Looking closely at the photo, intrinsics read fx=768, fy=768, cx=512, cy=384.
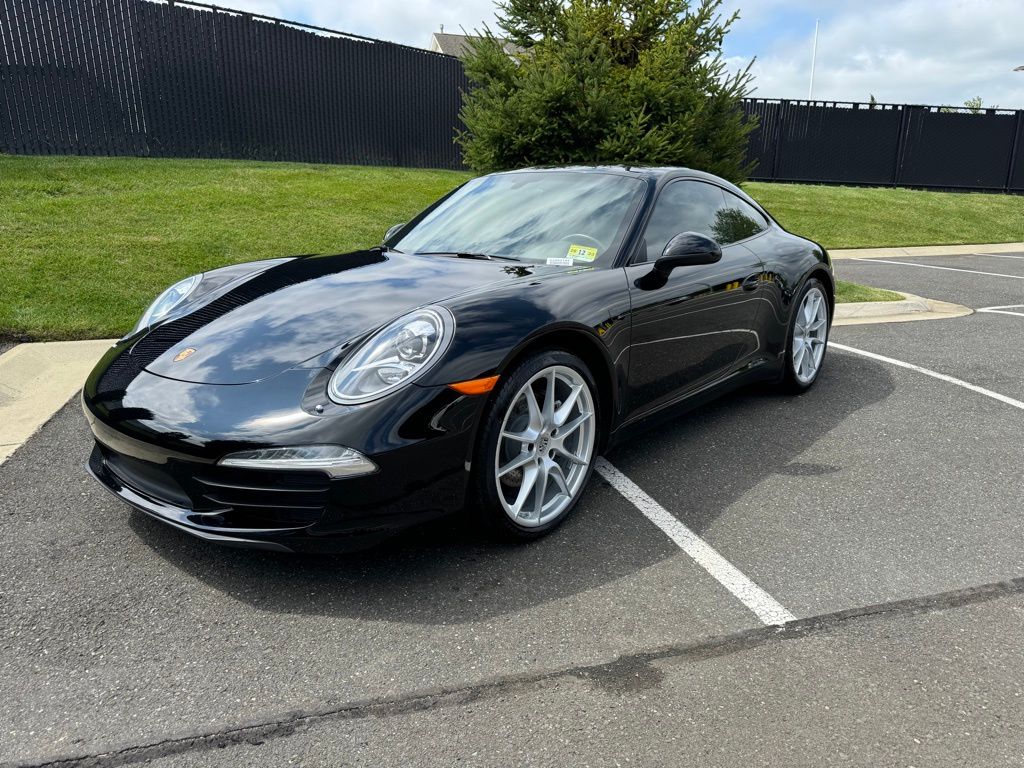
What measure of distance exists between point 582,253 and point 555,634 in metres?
1.69

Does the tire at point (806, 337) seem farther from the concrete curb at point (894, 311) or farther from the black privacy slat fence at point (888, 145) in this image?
the black privacy slat fence at point (888, 145)

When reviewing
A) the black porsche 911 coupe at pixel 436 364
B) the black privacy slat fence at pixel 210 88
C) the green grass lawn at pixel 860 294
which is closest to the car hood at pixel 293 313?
the black porsche 911 coupe at pixel 436 364

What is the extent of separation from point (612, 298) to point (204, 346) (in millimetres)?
1581

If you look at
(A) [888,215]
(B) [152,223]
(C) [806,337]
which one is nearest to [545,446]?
(C) [806,337]

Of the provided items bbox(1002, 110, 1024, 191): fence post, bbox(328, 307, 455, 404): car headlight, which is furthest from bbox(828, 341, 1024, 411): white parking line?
bbox(1002, 110, 1024, 191): fence post

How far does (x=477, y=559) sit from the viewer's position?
2.74 meters

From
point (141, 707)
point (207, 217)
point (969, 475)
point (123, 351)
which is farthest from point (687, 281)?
point (207, 217)

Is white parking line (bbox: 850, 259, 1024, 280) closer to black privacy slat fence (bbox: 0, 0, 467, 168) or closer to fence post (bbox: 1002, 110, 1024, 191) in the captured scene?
black privacy slat fence (bbox: 0, 0, 467, 168)

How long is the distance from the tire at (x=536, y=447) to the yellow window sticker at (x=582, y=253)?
571 mm

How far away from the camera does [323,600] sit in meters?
2.46

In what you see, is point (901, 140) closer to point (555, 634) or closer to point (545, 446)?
point (545, 446)

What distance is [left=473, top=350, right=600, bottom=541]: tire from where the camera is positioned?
8.65ft

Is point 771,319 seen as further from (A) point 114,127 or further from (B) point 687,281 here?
(A) point 114,127

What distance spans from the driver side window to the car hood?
2.21 feet
